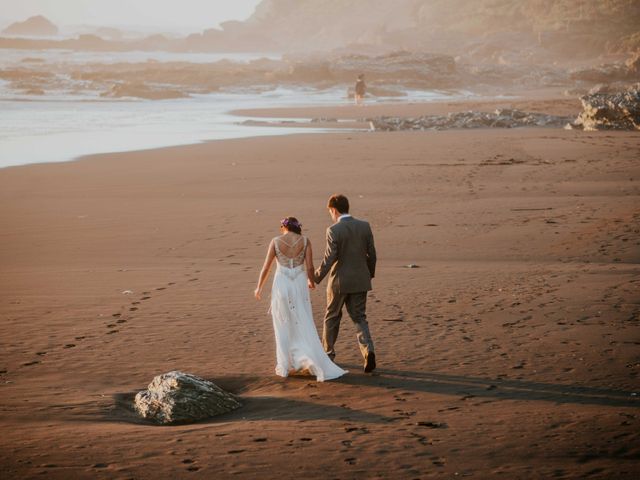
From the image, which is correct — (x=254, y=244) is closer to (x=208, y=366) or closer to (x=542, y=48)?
(x=208, y=366)

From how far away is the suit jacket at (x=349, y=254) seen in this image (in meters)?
8.02

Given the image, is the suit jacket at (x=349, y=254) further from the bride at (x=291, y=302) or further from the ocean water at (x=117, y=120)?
the ocean water at (x=117, y=120)

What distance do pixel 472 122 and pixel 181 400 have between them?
2785 centimetres

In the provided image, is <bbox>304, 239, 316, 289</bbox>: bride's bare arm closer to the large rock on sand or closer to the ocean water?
the large rock on sand

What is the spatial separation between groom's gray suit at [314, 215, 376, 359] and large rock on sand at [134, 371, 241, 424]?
153 cm

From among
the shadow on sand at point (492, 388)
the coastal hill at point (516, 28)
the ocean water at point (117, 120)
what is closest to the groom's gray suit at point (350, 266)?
the shadow on sand at point (492, 388)

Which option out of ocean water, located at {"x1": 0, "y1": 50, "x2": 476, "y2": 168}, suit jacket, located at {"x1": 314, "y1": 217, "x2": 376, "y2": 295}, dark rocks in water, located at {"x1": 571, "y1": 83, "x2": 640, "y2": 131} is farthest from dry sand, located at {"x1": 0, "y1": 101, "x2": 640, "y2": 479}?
dark rocks in water, located at {"x1": 571, "y1": 83, "x2": 640, "y2": 131}

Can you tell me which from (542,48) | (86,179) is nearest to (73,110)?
(86,179)

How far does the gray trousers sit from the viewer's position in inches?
313

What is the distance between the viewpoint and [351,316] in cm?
816

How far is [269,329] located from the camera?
9.46 m

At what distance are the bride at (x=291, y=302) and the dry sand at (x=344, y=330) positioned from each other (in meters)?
0.25

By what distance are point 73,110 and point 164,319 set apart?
135 feet

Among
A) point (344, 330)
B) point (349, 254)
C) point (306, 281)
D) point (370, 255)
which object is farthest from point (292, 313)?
point (344, 330)
